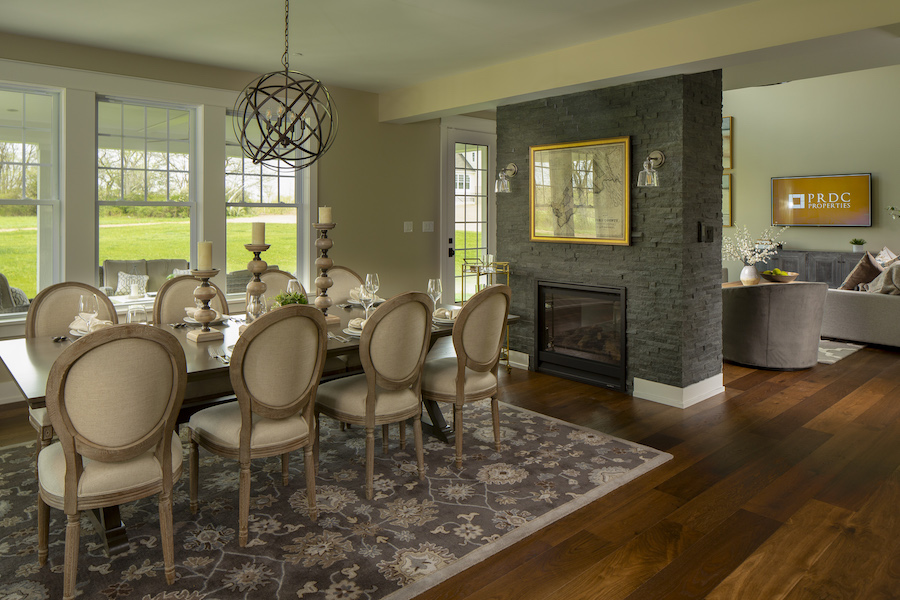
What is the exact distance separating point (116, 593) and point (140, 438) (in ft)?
1.84

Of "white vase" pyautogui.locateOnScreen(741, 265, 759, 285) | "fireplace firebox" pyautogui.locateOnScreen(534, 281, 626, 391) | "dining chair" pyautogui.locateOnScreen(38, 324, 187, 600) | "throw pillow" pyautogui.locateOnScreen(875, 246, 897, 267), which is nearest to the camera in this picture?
"dining chair" pyautogui.locateOnScreen(38, 324, 187, 600)

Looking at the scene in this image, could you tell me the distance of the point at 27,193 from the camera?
4.48 metres

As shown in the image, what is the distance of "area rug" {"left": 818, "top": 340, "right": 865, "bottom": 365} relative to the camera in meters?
6.04

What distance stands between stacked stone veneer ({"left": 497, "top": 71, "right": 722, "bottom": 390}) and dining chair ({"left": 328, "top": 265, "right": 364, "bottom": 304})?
1.81 meters

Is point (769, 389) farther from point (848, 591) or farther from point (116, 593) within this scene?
point (116, 593)

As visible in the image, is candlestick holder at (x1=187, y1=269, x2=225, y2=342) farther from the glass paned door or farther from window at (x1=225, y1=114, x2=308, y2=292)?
the glass paned door

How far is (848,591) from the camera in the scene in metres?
2.27

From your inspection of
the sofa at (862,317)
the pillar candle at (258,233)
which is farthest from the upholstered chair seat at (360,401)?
the sofa at (862,317)

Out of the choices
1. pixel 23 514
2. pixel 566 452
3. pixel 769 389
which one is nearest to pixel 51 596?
pixel 23 514

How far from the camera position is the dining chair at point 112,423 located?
6.79 ft

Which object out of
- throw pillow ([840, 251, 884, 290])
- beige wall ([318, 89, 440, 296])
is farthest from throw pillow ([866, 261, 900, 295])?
beige wall ([318, 89, 440, 296])

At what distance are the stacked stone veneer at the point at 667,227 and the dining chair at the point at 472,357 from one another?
1.61 meters

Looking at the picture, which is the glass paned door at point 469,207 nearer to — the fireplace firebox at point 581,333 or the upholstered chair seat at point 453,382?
the fireplace firebox at point 581,333

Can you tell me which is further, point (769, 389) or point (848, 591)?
point (769, 389)
